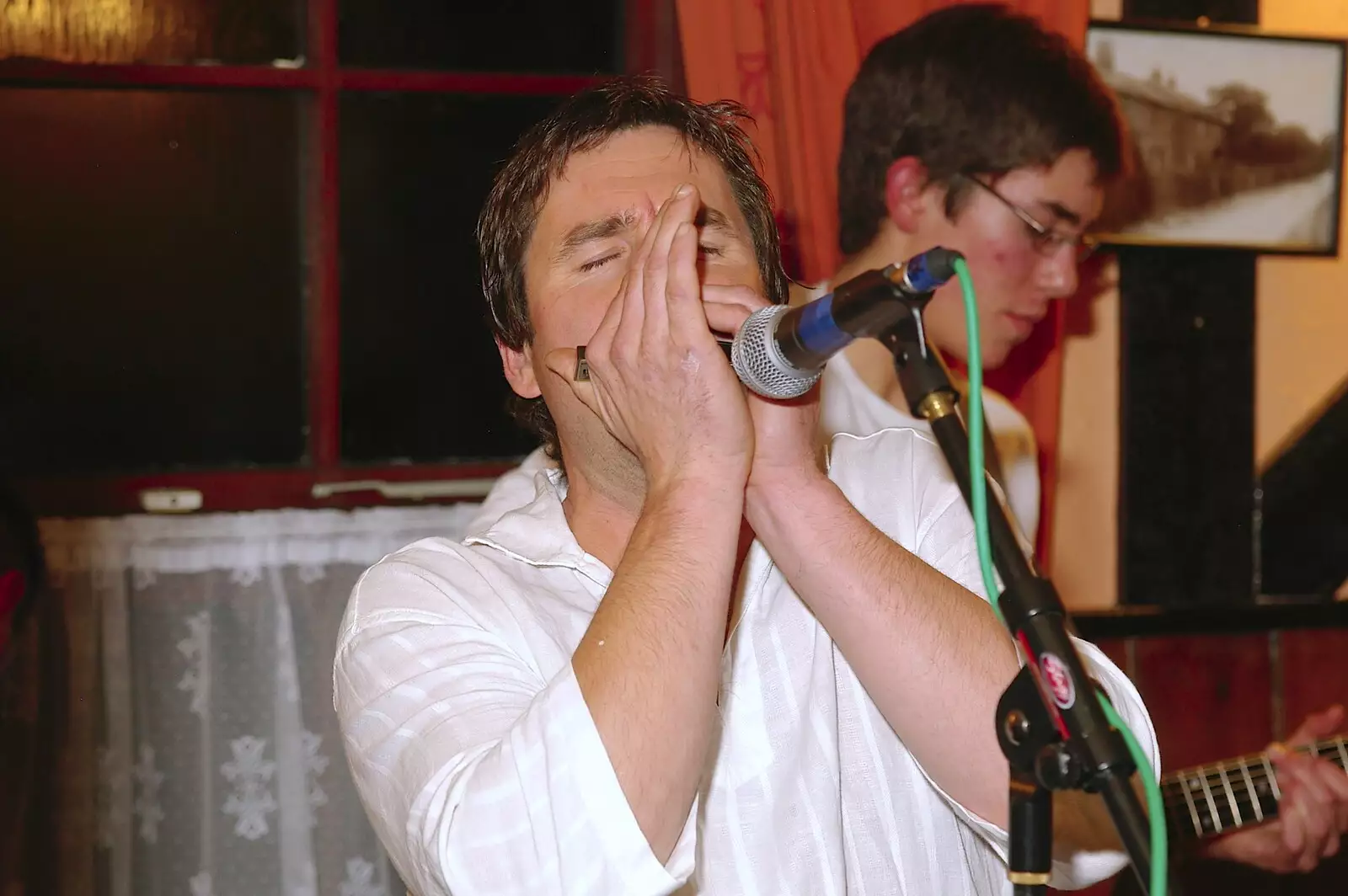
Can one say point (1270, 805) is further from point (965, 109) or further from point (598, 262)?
point (598, 262)

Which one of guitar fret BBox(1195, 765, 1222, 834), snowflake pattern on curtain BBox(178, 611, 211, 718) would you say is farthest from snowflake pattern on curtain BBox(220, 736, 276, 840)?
guitar fret BBox(1195, 765, 1222, 834)

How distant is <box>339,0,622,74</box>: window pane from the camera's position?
2689mm

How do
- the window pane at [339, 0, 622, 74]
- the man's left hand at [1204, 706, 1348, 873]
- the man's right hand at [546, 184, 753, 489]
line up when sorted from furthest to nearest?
the window pane at [339, 0, 622, 74] → the man's left hand at [1204, 706, 1348, 873] → the man's right hand at [546, 184, 753, 489]

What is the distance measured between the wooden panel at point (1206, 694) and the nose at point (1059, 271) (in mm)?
836

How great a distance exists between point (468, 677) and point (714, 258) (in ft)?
1.87

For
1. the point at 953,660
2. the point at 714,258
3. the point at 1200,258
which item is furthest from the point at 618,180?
the point at 1200,258

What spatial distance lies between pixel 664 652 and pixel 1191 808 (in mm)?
1589

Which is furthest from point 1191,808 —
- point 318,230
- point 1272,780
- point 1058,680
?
point 318,230

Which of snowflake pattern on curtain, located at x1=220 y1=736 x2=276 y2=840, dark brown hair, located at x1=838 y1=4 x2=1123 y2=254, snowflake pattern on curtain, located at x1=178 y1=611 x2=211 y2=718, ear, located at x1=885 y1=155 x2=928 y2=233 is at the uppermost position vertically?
dark brown hair, located at x1=838 y1=4 x2=1123 y2=254

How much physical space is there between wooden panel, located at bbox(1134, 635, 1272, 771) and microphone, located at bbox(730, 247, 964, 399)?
2.07 meters

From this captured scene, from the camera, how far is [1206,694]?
283cm

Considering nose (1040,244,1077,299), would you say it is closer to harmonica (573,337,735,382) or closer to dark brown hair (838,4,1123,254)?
dark brown hair (838,4,1123,254)

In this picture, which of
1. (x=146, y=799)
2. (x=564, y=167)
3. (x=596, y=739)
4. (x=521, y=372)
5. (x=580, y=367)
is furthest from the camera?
(x=146, y=799)

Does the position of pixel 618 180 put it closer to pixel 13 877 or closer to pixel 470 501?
pixel 470 501
